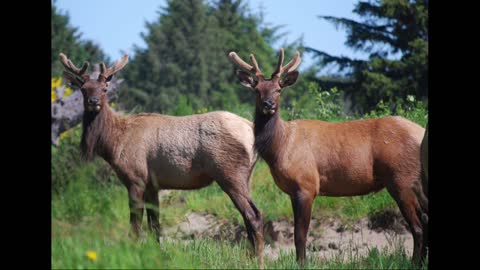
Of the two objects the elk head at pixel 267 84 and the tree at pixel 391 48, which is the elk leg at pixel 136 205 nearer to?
the elk head at pixel 267 84

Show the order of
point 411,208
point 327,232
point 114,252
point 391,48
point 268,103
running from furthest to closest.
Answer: point 391,48 < point 327,232 < point 411,208 < point 268,103 < point 114,252

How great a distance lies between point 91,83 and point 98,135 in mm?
708

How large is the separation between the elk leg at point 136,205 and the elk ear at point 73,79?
61.4 inches

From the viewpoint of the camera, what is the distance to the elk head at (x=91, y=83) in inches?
332

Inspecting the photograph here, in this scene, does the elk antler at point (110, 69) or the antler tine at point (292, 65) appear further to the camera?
the elk antler at point (110, 69)

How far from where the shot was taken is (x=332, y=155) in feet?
26.2

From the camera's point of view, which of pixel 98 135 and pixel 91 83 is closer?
pixel 91 83

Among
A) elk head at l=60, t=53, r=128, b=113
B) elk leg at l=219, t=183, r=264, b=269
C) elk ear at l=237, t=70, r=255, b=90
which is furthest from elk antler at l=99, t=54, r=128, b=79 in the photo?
elk leg at l=219, t=183, r=264, b=269

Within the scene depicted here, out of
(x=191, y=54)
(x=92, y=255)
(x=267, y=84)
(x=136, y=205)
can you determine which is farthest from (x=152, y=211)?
(x=191, y=54)

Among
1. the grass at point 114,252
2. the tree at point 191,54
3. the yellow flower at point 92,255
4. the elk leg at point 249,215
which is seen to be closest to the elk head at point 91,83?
the elk leg at point 249,215

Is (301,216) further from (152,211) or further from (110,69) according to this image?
(110,69)

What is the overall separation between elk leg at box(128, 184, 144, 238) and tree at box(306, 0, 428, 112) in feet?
17.7

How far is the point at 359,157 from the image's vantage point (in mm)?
7934
